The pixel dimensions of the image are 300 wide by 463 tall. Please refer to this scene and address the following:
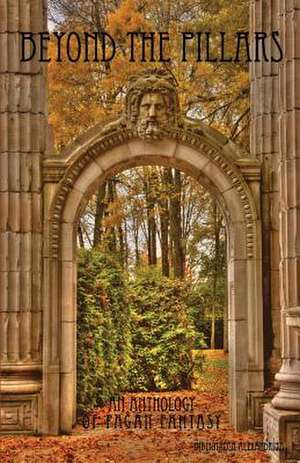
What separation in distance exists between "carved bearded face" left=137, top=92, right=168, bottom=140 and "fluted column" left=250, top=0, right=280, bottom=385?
137cm

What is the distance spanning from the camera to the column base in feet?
27.4

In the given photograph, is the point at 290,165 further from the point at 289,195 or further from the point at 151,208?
the point at 151,208

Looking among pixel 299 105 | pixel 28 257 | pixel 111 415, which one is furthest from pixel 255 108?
pixel 111 415

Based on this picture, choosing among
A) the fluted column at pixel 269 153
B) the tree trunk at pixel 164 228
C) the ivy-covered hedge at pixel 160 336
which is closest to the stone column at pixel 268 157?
the fluted column at pixel 269 153

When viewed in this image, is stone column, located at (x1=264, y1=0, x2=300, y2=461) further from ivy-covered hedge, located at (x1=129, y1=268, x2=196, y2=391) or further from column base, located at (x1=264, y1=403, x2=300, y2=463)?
ivy-covered hedge, located at (x1=129, y1=268, x2=196, y2=391)

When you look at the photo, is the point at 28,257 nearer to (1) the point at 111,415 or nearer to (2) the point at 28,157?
(2) the point at 28,157

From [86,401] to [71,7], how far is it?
37.7ft

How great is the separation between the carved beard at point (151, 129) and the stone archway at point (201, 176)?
5 centimetres

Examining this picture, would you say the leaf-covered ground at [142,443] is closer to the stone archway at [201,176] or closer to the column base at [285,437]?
the column base at [285,437]

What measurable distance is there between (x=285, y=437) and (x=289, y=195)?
2.77m

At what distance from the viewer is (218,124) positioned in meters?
18.3

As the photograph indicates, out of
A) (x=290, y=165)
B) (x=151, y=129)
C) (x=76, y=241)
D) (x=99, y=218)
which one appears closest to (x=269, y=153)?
(x=290, y=165)

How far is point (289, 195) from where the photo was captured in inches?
367

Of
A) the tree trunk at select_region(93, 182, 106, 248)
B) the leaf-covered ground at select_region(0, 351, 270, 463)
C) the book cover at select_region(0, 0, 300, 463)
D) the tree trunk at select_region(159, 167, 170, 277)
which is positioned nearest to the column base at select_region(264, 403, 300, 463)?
the book cover at select_region(0, 0, 300, 463)
